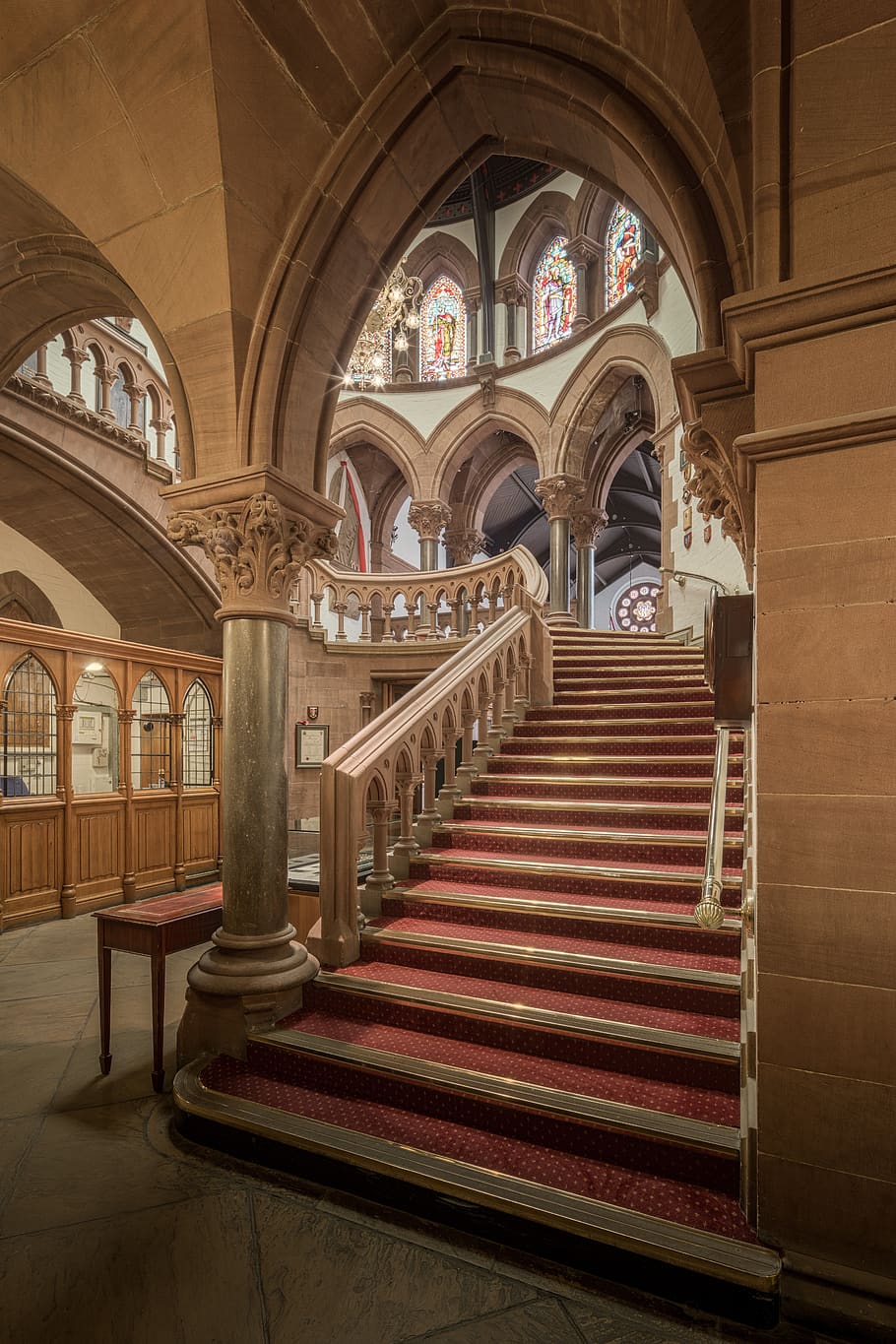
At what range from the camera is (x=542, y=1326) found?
186 centimetres

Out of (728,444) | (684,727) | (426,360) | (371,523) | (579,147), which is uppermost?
(426,360)

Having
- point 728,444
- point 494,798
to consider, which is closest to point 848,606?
point 728,444

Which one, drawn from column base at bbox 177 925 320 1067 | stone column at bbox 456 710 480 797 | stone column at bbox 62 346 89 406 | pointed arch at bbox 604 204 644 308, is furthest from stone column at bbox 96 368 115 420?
pointed arch at bbox 604 204 644 308

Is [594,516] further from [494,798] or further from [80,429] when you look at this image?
[494,798]

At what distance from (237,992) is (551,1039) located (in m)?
1.31

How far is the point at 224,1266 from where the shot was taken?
2049 millimetres

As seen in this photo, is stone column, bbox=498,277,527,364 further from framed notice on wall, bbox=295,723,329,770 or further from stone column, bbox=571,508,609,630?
framed notice on wall, bbox=295,723,329,770

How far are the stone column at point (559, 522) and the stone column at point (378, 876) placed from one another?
775 centimetres

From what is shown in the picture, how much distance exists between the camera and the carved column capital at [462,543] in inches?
556

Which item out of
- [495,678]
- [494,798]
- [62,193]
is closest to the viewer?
[62,193]

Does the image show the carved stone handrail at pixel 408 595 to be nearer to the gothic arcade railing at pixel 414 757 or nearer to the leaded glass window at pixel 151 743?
the leaded glass window at pixel 151 743

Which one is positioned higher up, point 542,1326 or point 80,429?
point 80,429

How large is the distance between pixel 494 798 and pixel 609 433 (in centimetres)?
1013

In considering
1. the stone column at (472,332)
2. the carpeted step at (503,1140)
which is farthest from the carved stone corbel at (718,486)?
the stone column at (472,332)
